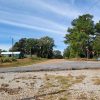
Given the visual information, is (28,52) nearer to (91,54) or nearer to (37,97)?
(91,54)

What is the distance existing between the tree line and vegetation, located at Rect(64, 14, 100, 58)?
56867mm

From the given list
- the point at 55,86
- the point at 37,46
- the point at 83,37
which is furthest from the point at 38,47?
the point at 55,86

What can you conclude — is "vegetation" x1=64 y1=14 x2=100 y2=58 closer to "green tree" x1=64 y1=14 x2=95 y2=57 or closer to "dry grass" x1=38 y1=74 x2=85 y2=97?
"green tree" x1=64 y1=14 x2=95 y2=57

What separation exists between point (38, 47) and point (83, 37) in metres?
72.5

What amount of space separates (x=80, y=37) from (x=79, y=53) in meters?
7.77

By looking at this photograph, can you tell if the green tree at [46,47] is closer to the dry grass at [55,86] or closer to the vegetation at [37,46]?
the vegetation at [37,46]

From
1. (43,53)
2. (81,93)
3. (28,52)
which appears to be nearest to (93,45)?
(43,53)

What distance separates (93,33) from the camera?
106 metres

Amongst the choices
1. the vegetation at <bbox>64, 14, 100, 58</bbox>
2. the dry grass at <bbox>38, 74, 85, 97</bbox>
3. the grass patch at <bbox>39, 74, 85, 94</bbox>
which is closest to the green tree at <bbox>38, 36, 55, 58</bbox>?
the vegetation at <bbox>64, 14, 100, 58</bbox>

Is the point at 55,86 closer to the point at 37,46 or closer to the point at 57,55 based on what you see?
the point at 57,55

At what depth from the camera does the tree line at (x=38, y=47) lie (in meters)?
167

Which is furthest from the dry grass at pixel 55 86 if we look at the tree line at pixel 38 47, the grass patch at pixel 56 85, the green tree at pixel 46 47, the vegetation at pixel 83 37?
the tree line at pixel 38 47

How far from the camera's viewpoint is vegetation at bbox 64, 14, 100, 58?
101 m

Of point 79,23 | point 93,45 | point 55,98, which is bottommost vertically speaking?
point 55,98
